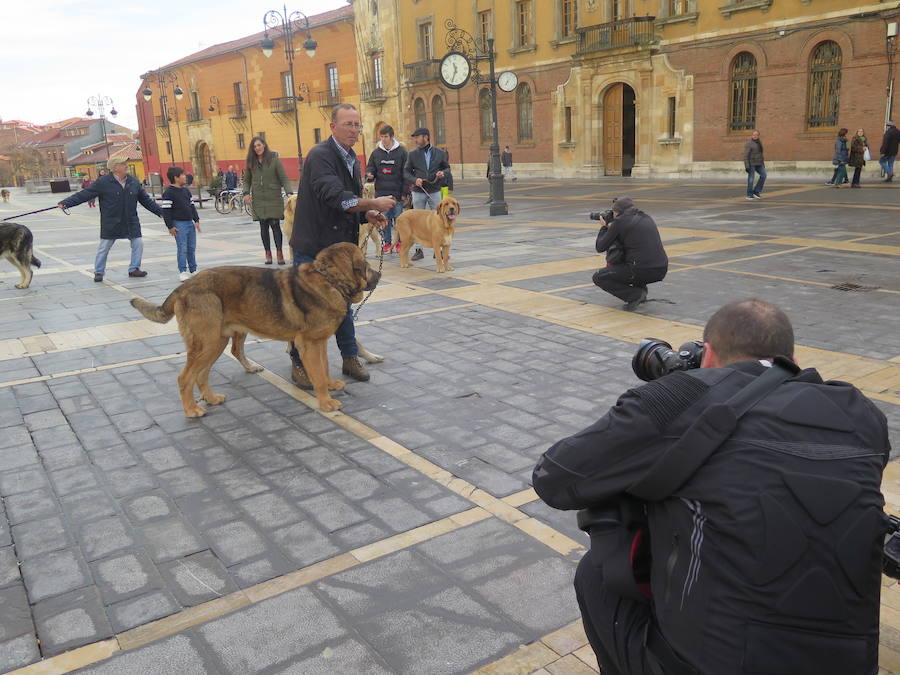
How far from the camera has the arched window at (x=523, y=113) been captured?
117 ft

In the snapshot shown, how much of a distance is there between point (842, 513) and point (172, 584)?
8.88 ft

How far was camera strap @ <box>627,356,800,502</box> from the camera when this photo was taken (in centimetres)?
171

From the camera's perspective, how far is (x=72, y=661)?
9.09 ft

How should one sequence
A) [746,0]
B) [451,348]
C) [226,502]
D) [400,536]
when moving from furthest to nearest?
[746,0], [451,348], [226,502], [400,536]

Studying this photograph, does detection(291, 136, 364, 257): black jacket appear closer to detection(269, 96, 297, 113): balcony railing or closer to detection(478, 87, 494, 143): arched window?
detection(478, 87, 494, 143): arched window

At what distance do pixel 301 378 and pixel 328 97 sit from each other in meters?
44.6

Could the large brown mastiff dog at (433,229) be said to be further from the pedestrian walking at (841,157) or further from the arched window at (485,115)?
the arched window at (485,115)

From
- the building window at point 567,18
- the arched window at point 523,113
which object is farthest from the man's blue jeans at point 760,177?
the arched window at point 523,113

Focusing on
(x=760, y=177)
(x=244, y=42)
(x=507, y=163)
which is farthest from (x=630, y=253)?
(x=244, y=42)

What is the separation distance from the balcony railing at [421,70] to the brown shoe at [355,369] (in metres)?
35.9

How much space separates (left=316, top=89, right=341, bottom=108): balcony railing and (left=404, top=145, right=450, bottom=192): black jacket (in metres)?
36.7

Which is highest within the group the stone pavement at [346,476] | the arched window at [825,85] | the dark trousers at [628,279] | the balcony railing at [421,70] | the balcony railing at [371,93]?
the balcony railing at [421,70]

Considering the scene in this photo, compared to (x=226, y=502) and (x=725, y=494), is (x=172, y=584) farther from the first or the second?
(x=725, y=494)

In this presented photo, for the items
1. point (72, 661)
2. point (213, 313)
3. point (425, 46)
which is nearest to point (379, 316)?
point (213, 313)
